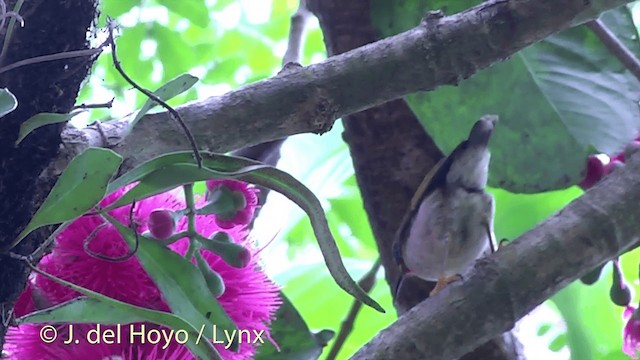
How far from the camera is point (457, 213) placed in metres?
0.58

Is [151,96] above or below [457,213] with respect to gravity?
above

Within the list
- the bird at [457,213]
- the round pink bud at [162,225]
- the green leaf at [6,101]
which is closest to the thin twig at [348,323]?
the bird at [457,213]

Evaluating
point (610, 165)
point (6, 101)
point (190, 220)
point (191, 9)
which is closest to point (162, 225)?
point (190, 220)

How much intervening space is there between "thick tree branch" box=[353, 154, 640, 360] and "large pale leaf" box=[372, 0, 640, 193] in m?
0.11

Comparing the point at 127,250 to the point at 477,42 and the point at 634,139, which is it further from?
the point at 634,139

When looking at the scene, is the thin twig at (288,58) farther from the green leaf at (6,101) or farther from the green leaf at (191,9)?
the green leaf at (6,101)

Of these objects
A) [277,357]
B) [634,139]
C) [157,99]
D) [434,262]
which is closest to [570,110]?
[634,139]

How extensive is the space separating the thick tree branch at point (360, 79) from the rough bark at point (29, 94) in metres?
0.04

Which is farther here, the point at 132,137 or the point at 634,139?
the point at 634,139

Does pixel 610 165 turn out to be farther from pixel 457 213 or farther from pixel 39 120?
pixel 39 120

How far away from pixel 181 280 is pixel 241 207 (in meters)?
0.08

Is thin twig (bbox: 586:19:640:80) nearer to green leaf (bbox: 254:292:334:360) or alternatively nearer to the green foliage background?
the green foliage background

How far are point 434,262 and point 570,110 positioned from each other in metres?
0.18

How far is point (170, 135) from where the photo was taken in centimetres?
38
